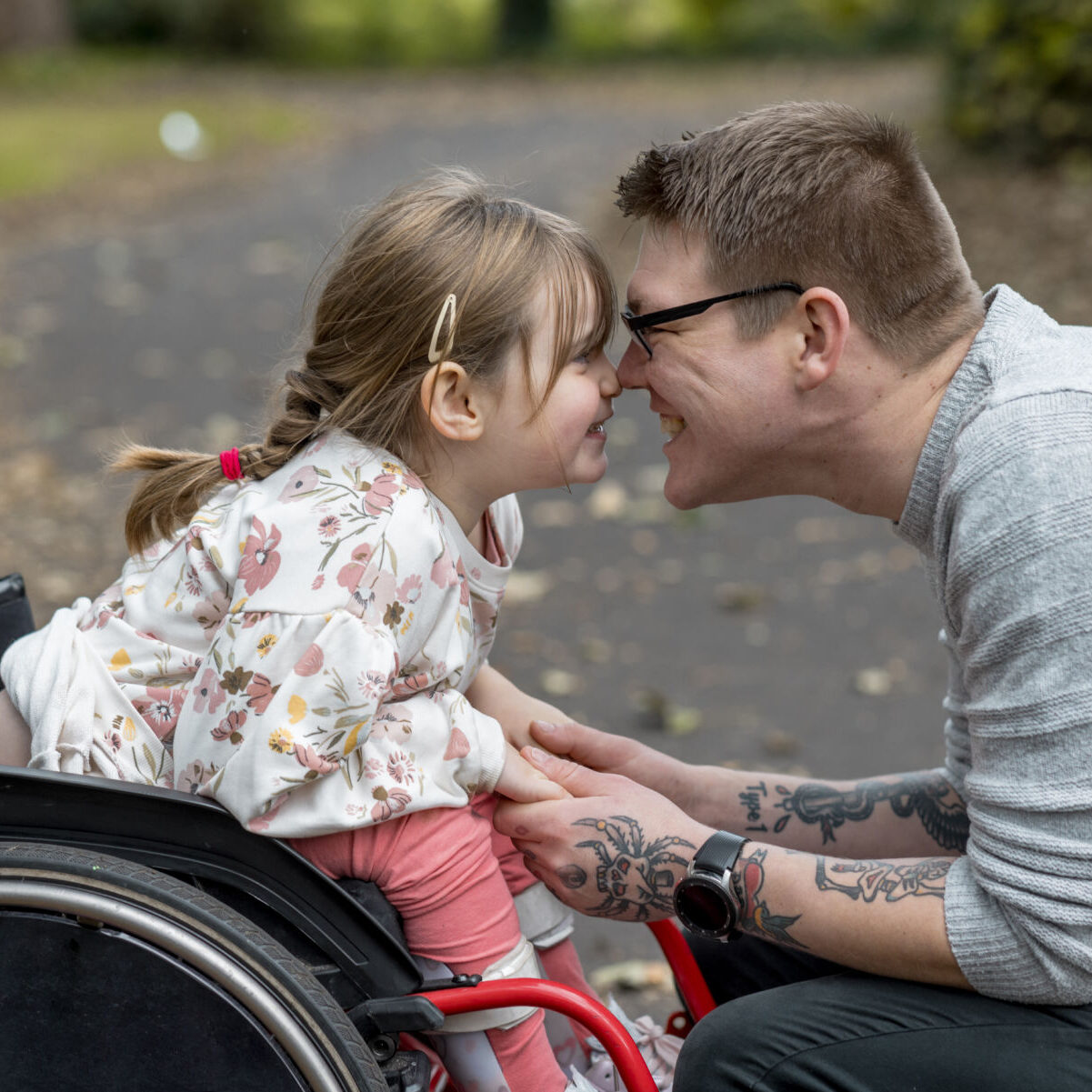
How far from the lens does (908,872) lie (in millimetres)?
1761

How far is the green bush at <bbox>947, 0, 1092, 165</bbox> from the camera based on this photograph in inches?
320

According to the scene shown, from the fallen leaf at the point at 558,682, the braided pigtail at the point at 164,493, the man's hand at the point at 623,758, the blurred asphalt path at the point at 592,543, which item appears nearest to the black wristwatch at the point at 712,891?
the man's hand at the point at 623,758

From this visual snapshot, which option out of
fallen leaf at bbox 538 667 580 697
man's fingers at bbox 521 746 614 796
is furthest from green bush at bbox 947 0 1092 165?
man's fingers at bbox 521 746 614 796

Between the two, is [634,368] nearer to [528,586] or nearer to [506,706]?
[506,706]

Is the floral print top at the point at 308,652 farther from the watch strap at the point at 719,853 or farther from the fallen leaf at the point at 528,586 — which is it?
the fallen leaf at the point at 528,586

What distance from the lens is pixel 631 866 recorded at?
6.09 ft

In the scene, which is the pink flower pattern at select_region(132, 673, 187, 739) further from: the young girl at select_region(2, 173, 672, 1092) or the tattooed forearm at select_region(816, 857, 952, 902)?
Result: the tattooed forearm at select_region(816, 857, 952, 902)

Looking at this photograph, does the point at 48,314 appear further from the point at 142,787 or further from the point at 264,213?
the point at 142,787

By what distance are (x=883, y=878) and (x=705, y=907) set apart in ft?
0.75

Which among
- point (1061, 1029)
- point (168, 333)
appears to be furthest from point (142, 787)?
point (168, 333)

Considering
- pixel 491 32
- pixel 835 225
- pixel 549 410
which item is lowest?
pixel 491 32

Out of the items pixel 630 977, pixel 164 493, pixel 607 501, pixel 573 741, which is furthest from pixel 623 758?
pixel 607 501

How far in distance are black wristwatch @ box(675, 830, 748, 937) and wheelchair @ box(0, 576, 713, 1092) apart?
190 millimetres

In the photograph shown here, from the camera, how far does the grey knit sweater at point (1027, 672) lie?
159 centimetres
